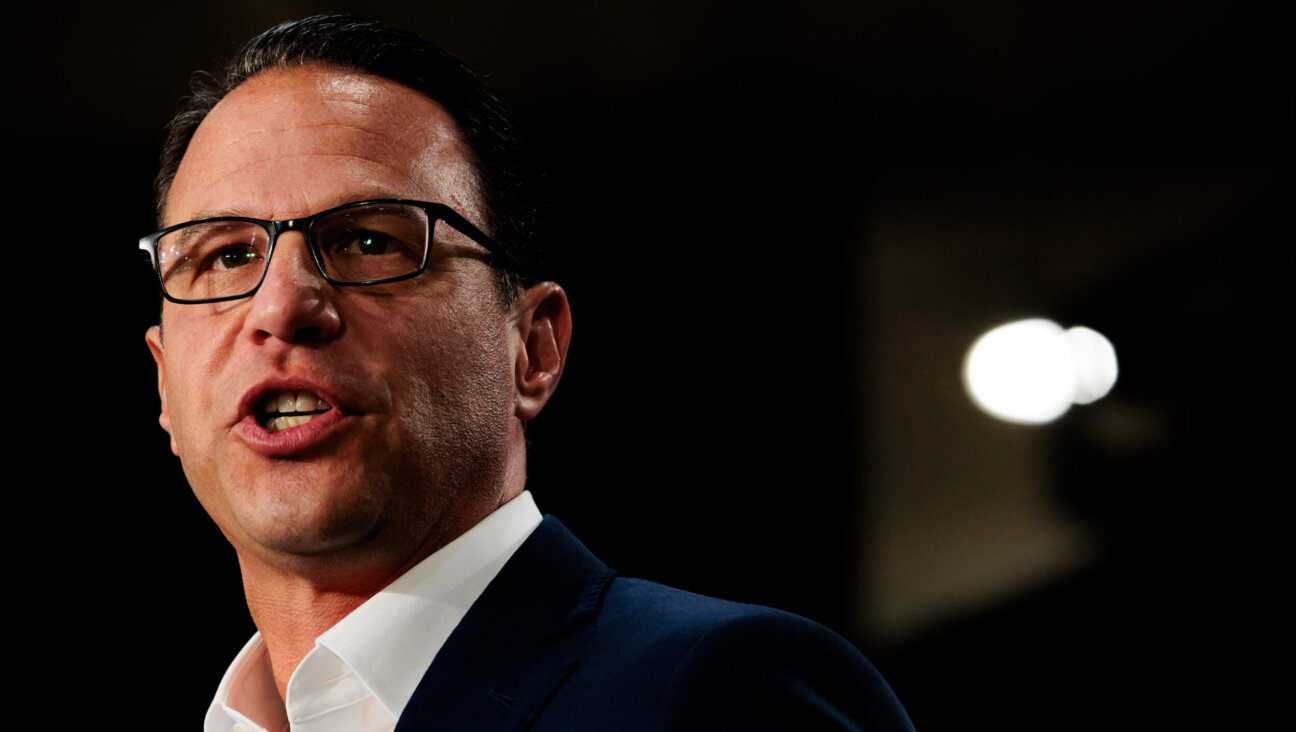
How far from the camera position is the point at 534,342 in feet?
4.83

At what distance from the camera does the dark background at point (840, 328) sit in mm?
1735

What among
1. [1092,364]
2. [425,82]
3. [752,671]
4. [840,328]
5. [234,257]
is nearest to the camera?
[752,671]

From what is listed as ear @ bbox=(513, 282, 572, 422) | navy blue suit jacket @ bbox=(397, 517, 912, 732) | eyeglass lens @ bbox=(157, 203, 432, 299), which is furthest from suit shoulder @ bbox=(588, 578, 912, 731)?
eyeglass lens @ bbox=(157, 203, 432, 299)

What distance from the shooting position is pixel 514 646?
1.16 metres

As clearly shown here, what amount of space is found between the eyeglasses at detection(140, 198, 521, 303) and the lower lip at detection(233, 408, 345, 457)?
0.15 metres

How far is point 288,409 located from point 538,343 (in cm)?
37

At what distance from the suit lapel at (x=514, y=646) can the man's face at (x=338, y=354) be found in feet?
0.34

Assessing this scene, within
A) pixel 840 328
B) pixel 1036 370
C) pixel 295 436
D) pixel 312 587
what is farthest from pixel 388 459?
pixel 1036 370

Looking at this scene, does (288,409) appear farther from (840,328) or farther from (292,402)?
(840,328)

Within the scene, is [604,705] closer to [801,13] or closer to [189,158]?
[189,158]

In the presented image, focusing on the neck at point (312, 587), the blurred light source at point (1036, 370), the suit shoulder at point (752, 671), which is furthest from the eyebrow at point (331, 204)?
the blurred light source at point (1036, 370)

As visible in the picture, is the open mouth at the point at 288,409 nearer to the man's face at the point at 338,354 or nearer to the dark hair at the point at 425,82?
the man's face at the point at 338,354

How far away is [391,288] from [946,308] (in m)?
1.00

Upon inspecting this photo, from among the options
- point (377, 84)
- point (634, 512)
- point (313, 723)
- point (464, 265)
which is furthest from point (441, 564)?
point (634, 512)
